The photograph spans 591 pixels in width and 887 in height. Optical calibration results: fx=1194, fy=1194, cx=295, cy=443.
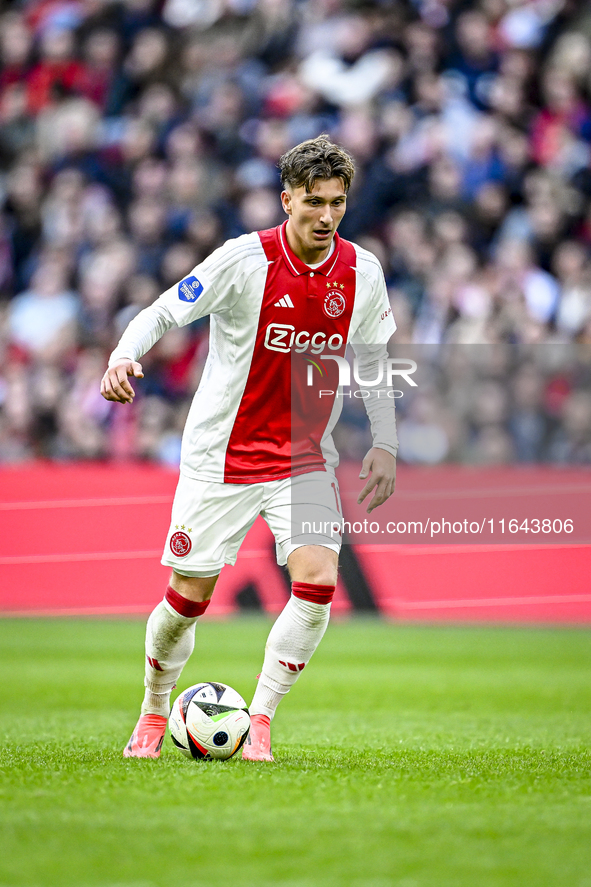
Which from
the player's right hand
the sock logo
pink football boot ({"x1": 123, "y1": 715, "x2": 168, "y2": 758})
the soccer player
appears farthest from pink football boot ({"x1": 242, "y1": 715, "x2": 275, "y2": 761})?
the player's right hand

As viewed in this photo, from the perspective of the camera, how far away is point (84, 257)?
1346 centimetres

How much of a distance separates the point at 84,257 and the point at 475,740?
369 inches

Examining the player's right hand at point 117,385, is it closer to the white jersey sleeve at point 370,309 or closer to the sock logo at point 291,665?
the white jersey sleeve at point 370,309

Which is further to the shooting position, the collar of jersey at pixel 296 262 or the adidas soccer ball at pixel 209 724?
the collar of jersey at pixel 296 262

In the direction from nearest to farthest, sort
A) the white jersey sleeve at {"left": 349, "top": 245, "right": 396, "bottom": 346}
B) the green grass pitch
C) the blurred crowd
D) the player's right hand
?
the green grass pitch → the player's right hand → the white jersey sleeve at {"left": 349, "top": 245, "right": 396, "bottom": 346} → the blurred crowd

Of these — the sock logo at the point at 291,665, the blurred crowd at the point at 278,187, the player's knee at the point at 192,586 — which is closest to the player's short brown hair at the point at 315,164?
the player's knee at the point at 192,586

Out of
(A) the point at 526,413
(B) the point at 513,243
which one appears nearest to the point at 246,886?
(A) the point at 526,413

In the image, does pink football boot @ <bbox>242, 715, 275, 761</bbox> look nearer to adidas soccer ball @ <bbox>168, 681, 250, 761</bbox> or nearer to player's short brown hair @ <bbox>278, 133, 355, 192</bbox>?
adidas soccer ball @ <bbox>168, 681, 250, 761</bbox>

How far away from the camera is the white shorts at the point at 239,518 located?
15.2ft

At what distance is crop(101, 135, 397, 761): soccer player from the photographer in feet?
15.0

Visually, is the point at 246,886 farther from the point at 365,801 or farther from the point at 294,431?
the point at 294,431

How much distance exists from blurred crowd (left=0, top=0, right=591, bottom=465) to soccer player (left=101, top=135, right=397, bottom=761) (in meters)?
5.75

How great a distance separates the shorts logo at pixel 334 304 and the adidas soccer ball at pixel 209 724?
1556 mm

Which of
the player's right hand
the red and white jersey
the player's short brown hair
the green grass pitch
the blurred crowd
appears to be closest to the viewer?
the green grass pitch
